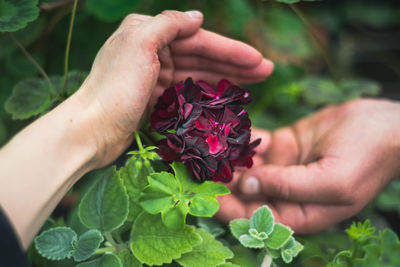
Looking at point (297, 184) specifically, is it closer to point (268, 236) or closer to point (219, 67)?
point (268, 236)

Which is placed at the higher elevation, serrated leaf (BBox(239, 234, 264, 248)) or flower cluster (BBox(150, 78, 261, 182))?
A: flower cluster (BBox(150, 78, 261, 182))

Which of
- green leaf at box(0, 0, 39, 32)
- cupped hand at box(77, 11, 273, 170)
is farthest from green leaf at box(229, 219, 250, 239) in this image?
green leaf at box(0, 0, 39, 32)

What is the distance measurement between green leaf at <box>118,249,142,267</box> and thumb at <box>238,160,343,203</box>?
39 cm

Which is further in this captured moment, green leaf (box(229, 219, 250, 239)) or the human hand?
the human hand

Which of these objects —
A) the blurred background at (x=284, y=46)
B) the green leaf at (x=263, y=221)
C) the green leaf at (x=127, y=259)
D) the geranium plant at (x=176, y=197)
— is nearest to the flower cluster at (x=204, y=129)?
the geranium plant at (x=176, y=197)

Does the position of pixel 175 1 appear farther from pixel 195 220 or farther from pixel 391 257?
pixel 391 257

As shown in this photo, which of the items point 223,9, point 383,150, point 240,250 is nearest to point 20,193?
point 240,250

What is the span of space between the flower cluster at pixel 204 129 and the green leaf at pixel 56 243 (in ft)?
0.89

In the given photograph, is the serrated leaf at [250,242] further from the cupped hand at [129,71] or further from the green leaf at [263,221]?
the cupped hand at [129,71]

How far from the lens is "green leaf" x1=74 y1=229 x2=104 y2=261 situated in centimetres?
77

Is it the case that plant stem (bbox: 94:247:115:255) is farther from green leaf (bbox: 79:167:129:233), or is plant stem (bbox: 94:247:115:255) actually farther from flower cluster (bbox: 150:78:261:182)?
flower cluster (bbox: 150:78:261:182)

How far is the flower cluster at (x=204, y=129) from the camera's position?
0.79 m

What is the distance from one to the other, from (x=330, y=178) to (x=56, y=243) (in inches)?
27.0

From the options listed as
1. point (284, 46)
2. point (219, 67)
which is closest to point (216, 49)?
point (219, 67)
